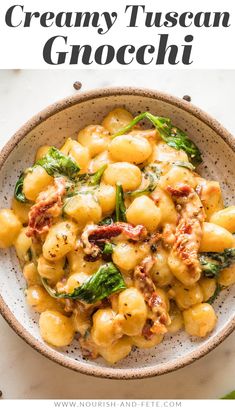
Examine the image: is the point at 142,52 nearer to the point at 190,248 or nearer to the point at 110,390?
the point at 190,248

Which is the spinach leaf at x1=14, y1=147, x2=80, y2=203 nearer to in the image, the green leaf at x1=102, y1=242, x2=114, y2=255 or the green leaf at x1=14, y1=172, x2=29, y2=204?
the green leaf at x1=14, y1=172, x2=29, y2=204

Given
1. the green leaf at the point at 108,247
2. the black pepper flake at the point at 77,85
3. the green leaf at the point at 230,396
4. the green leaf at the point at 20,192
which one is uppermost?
the black pepper flake at the point at 77,85

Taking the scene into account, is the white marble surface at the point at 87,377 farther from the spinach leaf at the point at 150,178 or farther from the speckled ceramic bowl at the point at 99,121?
the spinach leaf at the point at 150,178

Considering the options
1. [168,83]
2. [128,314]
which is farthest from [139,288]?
[168,83]

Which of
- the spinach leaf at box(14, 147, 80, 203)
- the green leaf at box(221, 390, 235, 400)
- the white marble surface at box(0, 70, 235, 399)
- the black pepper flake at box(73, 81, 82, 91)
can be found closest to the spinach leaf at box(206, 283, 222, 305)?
the white marble surface at box(0, 70, 235, 399)

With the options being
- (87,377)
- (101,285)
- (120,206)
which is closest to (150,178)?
(120,206)

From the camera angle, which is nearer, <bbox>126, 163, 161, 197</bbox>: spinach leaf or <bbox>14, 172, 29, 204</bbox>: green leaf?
<bbox>126, 163, 161, 197</bbox>: spinach leaf

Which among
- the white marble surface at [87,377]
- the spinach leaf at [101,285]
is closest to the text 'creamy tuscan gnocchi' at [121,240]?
the spinach leaf at [101,285]
